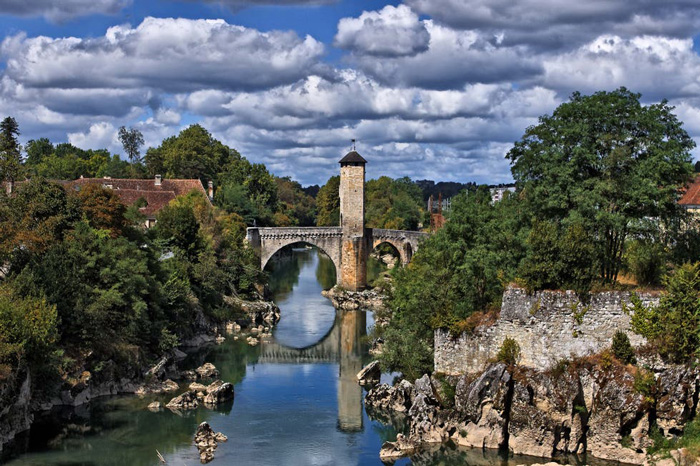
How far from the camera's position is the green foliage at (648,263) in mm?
29781

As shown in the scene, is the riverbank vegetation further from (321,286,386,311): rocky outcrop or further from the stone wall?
(321,286,386,311): rocky outcrop

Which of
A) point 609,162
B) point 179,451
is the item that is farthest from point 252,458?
point 609,162

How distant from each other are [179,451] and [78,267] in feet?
38.7

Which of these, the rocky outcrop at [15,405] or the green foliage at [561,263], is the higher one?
the green foliage at [561,263]

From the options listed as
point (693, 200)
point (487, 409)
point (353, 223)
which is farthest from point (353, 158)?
point (487, 409)

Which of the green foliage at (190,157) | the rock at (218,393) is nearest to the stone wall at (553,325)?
the rock at (218,393)

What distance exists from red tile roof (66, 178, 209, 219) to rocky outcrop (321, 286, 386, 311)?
47.6 ft

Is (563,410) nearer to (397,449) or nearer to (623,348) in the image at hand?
(623,348)

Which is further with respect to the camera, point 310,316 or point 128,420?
point 310,316

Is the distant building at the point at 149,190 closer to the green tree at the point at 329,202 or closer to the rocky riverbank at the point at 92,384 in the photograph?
the rocky riverbank at the point at 92,384

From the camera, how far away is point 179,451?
29.4 metres

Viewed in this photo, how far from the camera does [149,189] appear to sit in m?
71.4

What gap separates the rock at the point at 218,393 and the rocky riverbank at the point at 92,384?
222 centimetres

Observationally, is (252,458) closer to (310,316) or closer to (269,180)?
(310,316)
